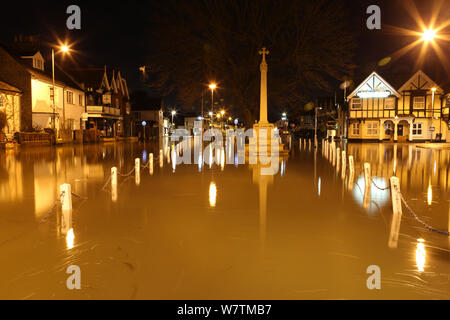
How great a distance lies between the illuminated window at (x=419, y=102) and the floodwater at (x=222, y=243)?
44458mm

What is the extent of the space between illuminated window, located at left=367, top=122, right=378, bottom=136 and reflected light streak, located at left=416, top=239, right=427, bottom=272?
49.7m

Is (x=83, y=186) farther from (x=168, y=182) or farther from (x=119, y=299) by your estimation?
(x=119, y=299)

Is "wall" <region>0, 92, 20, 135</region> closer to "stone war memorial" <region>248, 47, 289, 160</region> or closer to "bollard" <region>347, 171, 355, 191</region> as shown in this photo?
"stone war memorial" <region>248, 47, 289, 160</region>

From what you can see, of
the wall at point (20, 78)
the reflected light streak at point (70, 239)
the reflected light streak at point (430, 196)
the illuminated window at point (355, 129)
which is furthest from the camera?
the illuminated window at point (355, 129)

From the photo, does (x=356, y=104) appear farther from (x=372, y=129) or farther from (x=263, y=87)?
(x=263, y=87)

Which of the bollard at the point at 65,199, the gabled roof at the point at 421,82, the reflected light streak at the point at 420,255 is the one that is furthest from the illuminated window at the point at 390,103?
the bollard at the point at 65,199

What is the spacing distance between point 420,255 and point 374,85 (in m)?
50.4

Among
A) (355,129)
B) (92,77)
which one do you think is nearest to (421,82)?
(355,129)

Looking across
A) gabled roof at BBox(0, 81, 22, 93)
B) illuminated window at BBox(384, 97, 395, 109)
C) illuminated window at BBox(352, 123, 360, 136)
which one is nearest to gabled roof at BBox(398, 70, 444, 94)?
illuminated window at BBox(384, 97, 395, 109)

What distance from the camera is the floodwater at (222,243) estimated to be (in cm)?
448

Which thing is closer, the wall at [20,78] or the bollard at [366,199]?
the bollard at [366,199]

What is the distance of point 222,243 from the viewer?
6.13 meters

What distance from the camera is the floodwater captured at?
4.48 metres

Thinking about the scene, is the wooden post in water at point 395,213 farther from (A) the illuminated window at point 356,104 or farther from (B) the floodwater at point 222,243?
(A) the illuminated window at point 356,104
